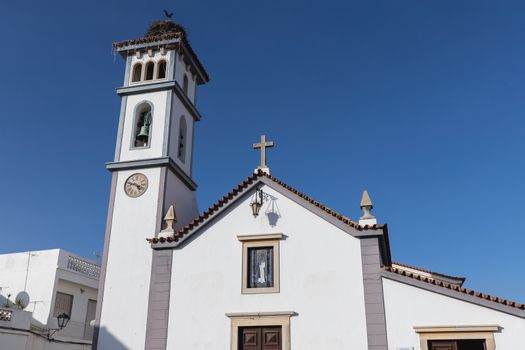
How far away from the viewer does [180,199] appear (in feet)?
59.0

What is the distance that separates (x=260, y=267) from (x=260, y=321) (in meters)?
1.47

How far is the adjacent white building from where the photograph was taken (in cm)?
2002

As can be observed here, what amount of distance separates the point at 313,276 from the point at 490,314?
14.1ft

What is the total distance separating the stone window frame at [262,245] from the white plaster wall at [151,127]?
16.0ft

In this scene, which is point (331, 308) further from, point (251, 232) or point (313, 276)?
point (251, 232)

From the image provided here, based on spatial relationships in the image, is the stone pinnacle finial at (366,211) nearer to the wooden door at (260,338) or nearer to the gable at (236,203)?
the gable at (236,203)

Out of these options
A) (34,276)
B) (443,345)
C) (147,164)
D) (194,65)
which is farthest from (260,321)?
(34,276)

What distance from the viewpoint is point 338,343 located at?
12641 mm

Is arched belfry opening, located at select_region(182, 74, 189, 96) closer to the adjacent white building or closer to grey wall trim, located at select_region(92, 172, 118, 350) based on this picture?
grey wall trim, located at select_region(92, 172, 118, 350)

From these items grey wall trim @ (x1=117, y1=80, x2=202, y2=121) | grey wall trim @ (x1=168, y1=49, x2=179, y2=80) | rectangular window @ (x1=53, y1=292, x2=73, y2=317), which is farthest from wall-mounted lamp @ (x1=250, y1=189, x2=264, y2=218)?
rectangular window @ (x1=53, y1=292, x2=73, y2=317)

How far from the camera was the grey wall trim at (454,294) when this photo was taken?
11789 mm

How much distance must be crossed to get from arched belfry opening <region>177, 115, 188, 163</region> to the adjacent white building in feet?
23.5

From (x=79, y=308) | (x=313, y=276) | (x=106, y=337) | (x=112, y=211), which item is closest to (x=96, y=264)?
(x=79, y=308)

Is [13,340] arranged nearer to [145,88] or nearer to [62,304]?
[62,304]
